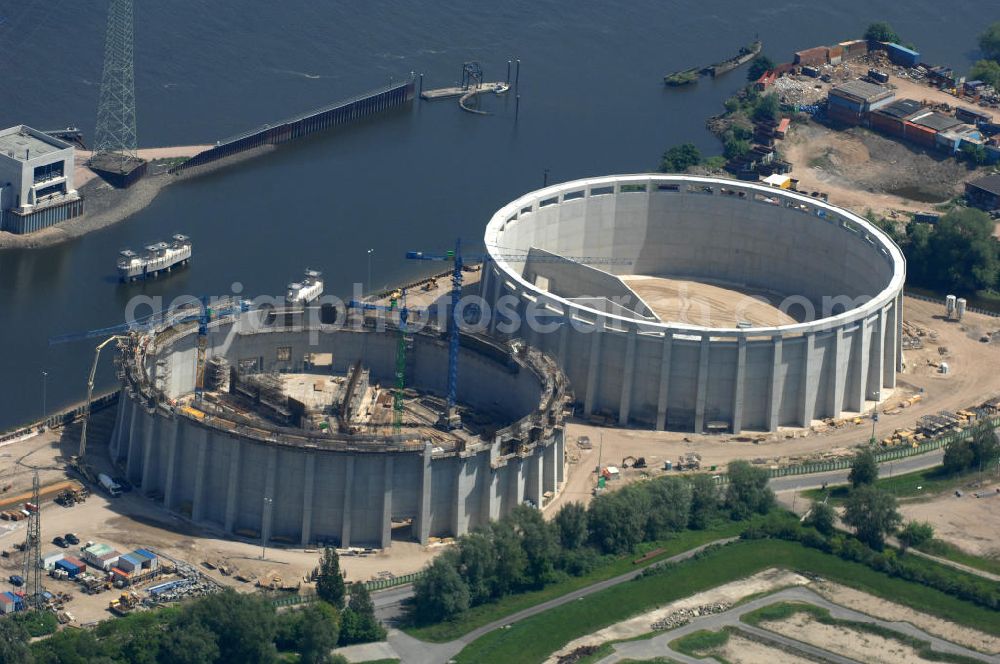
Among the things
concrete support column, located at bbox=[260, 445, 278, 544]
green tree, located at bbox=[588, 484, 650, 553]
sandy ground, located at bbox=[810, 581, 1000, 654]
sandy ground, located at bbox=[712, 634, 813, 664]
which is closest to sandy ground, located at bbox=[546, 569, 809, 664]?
sandy ground, located at bbox=[810, 581, 1000, 654]

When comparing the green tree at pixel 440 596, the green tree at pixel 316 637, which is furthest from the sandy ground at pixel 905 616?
the green tree at pixel 316 637

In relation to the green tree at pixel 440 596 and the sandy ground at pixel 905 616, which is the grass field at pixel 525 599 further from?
the sandy ground at pixel 905 616

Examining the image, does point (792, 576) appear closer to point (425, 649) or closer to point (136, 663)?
point (425, 649)

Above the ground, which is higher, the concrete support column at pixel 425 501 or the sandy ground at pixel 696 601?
the concrete support column at pixel 425 501

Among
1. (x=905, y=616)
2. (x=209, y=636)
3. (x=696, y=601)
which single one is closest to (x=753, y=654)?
(x=696, y=601)

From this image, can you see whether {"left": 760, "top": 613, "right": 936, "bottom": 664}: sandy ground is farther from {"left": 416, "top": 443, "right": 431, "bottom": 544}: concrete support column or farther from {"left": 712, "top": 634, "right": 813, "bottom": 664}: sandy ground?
{"left": 416, "top": 443, "right": 431, "bottom": 544}: concrete support column

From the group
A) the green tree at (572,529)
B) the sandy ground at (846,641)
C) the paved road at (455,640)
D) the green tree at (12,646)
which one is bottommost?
the paved road at (455,640)
